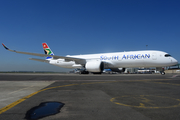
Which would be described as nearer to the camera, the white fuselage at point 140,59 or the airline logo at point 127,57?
the white fuselage at point 140,59

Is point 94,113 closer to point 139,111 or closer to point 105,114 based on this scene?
point 105,114

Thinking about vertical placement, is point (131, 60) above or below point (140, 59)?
below

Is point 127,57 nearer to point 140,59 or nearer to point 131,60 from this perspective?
point 131,60

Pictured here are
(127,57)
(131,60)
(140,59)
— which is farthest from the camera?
(127,57)

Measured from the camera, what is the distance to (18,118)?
9.87 ft

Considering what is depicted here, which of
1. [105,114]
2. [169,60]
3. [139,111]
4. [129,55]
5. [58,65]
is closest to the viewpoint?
[105,114]

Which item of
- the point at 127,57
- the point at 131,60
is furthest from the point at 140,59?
the point at 127,57

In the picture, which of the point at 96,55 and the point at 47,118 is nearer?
the point at 47,118

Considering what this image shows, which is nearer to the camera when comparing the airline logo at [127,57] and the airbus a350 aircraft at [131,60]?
the airbus a350 aircraft at [131,60]

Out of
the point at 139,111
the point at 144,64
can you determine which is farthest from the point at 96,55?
the point at 139,111

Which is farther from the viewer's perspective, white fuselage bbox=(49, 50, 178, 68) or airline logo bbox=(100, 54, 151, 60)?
airline logo bbox=(100, 54, 151, 60)

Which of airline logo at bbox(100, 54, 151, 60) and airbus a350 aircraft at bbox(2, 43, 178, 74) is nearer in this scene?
airbus a350 aircraft at bbox(2, 43, 178, 74)

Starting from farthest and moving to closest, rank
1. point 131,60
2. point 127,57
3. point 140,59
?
point 127,57
point 131,60
point 140,59

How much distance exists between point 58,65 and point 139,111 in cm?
3291
